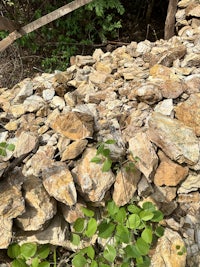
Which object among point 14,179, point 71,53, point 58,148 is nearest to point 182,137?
point 58,148

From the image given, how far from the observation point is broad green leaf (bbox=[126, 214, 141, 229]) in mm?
1625

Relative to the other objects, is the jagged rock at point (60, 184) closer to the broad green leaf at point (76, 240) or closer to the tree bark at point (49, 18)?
the broad green leaf at point (76, 240)

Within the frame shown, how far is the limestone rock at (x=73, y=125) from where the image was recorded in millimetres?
1939

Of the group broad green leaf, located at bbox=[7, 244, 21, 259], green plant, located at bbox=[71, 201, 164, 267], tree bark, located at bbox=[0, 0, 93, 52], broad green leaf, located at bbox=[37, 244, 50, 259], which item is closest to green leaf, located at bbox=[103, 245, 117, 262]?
green plant, located at bbox=[71, 201, 164, 267]

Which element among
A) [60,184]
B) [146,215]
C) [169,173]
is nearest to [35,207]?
[60,184]

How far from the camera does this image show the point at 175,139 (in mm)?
1937

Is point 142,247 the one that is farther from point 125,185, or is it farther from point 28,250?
point 28,250

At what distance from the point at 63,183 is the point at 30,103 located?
0.88 metres

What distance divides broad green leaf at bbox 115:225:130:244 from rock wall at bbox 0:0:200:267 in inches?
9.8

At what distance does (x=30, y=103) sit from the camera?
2373mm

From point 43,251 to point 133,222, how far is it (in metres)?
0.52

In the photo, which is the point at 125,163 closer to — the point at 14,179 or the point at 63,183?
the point at 63,183

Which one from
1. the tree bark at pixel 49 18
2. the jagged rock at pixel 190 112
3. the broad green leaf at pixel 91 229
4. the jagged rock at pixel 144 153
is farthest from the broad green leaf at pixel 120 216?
the tree bark at pixel 49 18

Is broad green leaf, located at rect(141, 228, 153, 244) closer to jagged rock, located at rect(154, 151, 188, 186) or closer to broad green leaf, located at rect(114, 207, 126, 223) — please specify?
broad green leaf, located at rect(114, 207, 126, 223)
